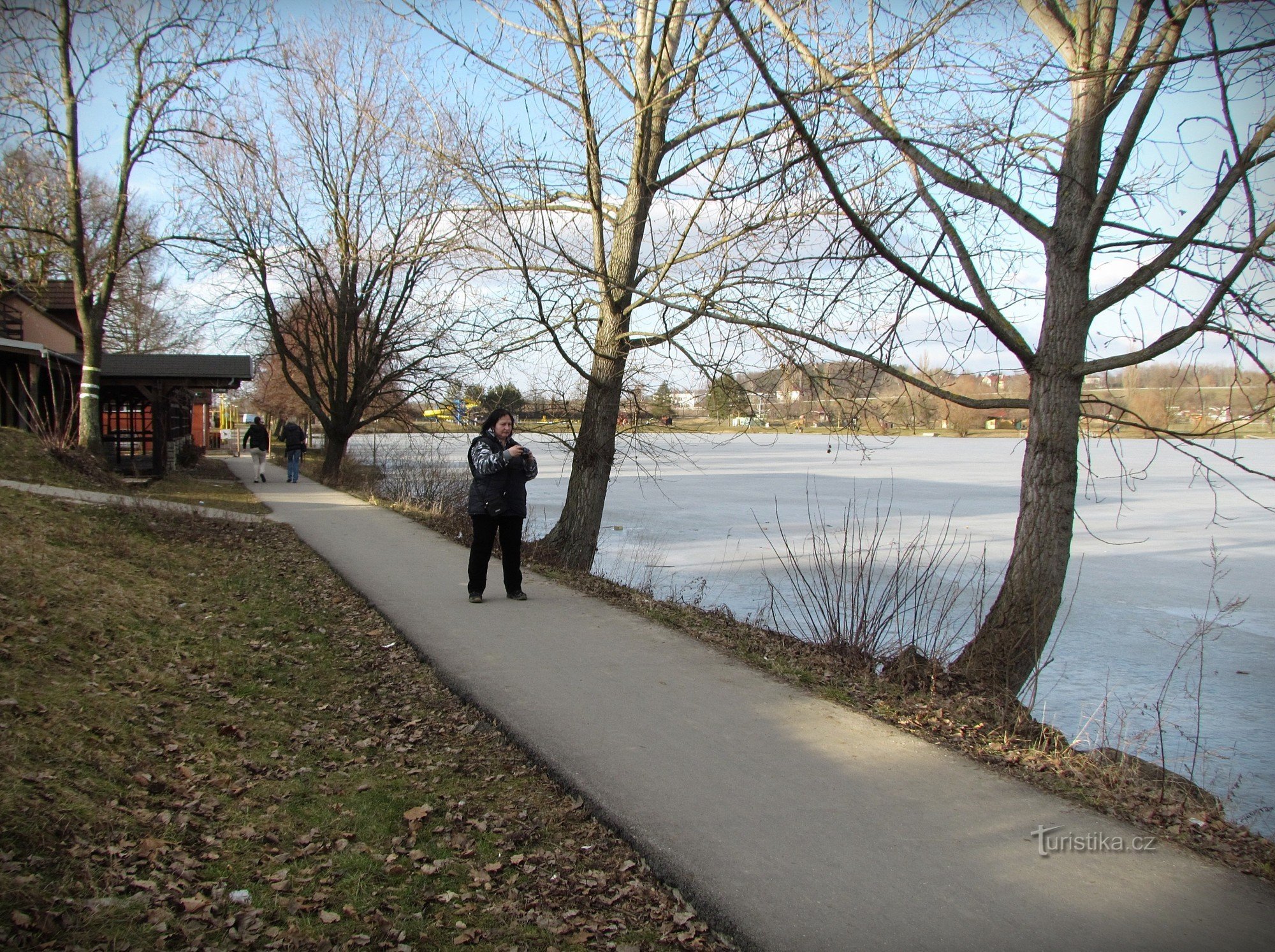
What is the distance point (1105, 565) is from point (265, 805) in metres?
14.3

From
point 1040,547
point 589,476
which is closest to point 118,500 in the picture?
point 589,476

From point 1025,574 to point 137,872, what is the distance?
21.2 ft

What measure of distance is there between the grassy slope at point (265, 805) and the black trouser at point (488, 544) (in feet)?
4.91

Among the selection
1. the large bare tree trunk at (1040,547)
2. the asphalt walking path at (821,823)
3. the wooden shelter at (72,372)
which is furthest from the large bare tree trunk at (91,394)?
the large bare tree trunk at (1040,547)

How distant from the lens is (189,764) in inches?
195

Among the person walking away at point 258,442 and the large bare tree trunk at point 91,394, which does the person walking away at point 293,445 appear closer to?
the person walking away at point 258,442

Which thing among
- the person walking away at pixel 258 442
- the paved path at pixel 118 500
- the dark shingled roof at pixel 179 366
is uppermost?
the dark shingled roof at pixel 179 366

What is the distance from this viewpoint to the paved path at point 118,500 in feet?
43.5

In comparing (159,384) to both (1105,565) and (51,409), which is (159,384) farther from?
(1105,565)

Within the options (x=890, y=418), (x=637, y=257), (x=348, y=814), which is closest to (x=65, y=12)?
(x=637, y=257)

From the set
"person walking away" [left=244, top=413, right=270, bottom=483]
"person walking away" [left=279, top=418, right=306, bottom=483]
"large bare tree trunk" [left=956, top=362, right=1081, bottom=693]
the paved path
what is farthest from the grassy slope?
"person walking away" [left=244, top=413, right=270, bottom=483]

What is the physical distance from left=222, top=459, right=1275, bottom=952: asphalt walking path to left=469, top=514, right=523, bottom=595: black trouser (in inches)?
66.2

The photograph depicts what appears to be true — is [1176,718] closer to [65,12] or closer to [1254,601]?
[1254,601]

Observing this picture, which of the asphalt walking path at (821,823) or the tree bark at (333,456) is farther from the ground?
the tree bark at (333,456)
